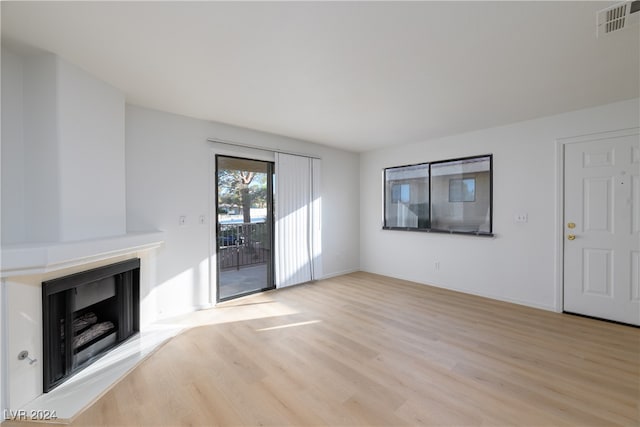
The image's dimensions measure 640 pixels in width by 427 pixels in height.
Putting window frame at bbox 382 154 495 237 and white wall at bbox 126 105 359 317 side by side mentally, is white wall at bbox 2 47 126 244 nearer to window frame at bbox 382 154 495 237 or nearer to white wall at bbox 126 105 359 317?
white wall at bbox 126 105 359 317

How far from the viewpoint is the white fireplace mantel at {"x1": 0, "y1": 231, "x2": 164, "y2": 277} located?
1709 millimetres

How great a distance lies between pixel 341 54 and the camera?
2.09 meters

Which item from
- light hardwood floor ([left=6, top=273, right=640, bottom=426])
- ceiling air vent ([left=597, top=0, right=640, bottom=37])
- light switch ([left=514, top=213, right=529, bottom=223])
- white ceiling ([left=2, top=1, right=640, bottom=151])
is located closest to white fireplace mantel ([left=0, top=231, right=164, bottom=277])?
light hardwood floor ([left=6, top=273, right=640, bottom=426])

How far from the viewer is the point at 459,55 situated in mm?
2121

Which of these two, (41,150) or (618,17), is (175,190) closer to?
(41,150)

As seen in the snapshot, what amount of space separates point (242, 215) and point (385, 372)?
335cm

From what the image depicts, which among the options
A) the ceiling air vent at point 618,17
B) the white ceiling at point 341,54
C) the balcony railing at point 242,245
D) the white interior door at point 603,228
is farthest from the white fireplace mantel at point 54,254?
the white interior door at point 603,228

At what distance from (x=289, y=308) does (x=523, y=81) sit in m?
3.62

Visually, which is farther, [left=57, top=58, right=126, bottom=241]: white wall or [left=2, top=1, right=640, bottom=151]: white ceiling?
[left=57, top=58, right=126, bottom=241]: white wall

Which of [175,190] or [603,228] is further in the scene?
[175,190]

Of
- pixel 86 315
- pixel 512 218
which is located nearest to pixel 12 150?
pixel 86 315

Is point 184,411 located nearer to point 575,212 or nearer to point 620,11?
point 620,11

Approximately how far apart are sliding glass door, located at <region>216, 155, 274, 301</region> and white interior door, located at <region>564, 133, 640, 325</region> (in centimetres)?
410

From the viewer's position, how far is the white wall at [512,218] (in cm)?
349
